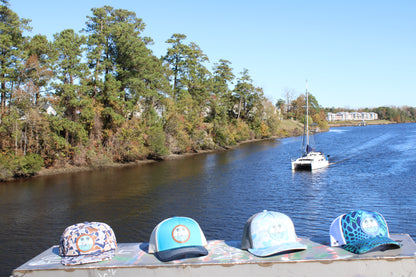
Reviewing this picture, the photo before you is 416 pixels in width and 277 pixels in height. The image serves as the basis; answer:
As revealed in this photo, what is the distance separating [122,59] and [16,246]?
31.9 metres

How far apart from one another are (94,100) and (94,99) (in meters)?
0.27

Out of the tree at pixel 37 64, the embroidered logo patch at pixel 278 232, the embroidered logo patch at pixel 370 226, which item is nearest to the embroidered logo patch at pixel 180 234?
the embroidered logo patch at pixel 278 232

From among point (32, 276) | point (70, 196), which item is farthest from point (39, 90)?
point (32, 276)

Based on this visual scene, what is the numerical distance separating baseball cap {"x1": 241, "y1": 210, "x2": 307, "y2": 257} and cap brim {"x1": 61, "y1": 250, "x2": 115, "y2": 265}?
3588mm

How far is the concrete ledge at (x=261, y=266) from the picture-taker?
8.52 meters

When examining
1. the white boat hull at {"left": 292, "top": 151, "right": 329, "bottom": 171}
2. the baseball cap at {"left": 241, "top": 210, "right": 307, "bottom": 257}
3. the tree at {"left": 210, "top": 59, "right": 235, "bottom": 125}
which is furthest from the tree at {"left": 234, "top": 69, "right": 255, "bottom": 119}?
the baseball cap at {"left": 241, "top": 210, "right": 307, "bottom": 257}

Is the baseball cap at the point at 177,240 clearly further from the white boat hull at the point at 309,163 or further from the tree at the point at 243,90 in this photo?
the tree at the point at 243,90

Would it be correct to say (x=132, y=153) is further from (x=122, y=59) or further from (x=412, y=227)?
(x=412, y=227)

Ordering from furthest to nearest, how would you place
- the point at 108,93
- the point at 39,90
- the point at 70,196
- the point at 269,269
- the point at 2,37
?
1. the point at 108,93
2. the point at 39,90
3. the point at 2,37
4. the point at 70,196
5. the point at 269,269

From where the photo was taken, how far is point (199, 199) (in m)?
24.0

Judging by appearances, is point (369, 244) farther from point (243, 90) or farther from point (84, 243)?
point (243, 90)

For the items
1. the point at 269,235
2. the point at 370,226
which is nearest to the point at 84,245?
the point at 269,235

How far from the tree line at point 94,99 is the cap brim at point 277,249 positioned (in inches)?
1149

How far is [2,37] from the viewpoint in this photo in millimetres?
32500
